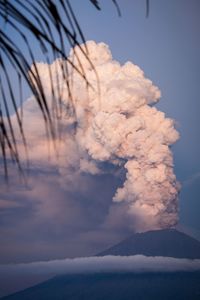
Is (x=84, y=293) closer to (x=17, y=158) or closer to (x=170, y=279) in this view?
(x=170, y=279)

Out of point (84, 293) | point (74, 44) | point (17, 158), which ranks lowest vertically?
point (17, 158)

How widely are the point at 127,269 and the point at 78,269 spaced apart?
27.3ft

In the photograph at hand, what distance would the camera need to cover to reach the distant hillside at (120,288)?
234ft

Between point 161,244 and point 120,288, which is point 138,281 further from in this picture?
point 161,244

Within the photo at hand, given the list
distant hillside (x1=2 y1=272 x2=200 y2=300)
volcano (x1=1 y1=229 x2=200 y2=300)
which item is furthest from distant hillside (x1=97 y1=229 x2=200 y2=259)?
distant hillside (x1=2 y1=272 x2=200 y2=300)

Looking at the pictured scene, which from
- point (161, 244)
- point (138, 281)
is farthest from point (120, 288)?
point (161, 244)

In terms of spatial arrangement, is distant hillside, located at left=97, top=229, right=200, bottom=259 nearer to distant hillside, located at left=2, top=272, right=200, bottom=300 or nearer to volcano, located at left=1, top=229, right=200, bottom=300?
volcano, located at left=1, top=229, right=200, bottom=300

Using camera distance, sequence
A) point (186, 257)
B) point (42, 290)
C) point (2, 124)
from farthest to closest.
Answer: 1. point (42, 290)
2. point (186, 257)
3. point (2, 124)

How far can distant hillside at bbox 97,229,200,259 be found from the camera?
6744 centimetres

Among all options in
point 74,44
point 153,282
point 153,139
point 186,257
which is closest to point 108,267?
point 153,282

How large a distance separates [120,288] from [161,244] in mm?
10437

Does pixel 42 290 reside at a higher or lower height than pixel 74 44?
higher

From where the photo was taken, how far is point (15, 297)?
78.2 m

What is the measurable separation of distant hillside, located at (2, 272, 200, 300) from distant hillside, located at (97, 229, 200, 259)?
490 centimetres
